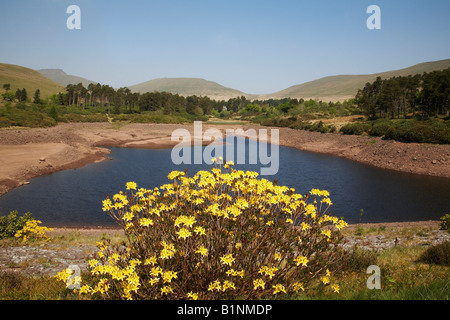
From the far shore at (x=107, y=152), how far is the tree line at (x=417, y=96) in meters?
18.6

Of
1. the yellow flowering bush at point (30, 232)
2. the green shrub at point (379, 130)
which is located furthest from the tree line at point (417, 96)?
the yellow flowering bush at point (30, 232)

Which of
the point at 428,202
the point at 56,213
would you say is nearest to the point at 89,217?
the point at 56,213

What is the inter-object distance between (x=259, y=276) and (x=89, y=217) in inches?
626

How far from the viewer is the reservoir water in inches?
722

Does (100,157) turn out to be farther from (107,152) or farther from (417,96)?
(417,96)

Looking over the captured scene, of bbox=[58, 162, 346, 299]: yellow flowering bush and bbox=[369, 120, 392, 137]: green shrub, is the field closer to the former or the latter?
bbox=[58, 162, 346, 299]: yellow flowering bush

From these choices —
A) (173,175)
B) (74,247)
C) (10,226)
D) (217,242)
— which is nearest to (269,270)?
(217,242)

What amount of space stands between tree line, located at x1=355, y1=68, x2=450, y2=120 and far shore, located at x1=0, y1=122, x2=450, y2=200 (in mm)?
18637

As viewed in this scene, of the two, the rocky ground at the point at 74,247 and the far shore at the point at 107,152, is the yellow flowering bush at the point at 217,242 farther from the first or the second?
the far shore at the point at 107,152

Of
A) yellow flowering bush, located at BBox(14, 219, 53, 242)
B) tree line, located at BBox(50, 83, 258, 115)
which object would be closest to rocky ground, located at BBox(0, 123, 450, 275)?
yellow flowering bush, located at BBox(14, 219, 53, 242)

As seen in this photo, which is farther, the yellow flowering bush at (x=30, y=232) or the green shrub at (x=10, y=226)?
the green shrub at (x=10, y=226)

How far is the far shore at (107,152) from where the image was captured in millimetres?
27438

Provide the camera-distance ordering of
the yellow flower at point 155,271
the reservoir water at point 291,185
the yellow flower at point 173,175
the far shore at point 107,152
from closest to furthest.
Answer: the yellow flower at point 155,271 < the yellow flower at point 173,175 < the reservoir water at point 291,185 < the far shore at point 107,152

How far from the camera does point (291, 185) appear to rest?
24.8 metres
